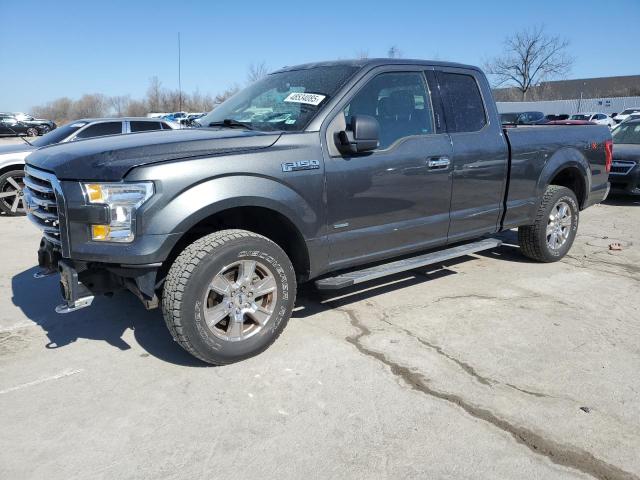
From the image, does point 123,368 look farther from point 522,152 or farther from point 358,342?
point 522,152

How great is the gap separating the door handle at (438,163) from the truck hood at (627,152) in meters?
7.32

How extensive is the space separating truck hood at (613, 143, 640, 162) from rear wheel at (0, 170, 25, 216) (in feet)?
35.2

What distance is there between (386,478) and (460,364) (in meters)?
1.29

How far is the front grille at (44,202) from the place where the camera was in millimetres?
3211

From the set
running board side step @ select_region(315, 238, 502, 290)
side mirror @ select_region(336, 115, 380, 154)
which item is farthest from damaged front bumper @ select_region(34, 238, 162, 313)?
side mirror @ select_region(336, 115, 380, 154)

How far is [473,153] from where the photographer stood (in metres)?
4.59

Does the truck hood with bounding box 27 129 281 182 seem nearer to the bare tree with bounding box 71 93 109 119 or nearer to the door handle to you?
the door handle

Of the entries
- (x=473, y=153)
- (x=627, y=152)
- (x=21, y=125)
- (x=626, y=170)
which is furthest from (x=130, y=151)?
(x=21, y=125)

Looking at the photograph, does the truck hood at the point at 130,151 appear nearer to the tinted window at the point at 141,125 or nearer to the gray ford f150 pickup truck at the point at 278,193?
the gray ford f150 pickup truck at the point at 278,193

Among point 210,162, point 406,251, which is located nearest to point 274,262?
point 210,162

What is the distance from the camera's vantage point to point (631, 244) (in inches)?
269

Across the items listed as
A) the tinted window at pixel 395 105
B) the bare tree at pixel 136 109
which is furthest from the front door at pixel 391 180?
the bare tree at pixel 136 109

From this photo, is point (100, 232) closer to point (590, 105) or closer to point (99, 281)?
point (99, 281)

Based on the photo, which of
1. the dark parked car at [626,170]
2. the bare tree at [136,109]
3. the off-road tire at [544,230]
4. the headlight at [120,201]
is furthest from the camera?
the bare tree at [136,109]
